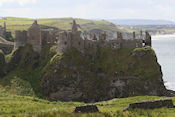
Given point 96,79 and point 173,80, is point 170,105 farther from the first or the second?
point 173,80

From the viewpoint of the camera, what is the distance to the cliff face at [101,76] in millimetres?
67969

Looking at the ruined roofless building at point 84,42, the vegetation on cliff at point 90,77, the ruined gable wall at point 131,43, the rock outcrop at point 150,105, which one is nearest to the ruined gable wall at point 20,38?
the vegetation on cliff at point 90,77

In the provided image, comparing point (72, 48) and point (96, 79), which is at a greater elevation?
point (72, 48)

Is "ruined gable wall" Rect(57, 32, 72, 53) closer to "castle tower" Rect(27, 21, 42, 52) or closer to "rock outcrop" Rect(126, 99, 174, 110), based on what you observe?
"castle tower" Rect(27, 21, 42, 52)

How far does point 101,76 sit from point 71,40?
10.5 metres

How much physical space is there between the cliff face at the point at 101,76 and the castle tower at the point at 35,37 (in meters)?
7.58

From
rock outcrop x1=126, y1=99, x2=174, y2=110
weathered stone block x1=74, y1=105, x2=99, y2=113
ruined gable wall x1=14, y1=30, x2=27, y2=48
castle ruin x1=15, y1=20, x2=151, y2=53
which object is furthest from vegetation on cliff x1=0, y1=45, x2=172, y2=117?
weathered stone block x1=74, y1=105, x2=99, y2=113

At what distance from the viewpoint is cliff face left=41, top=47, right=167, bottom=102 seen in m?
68.0

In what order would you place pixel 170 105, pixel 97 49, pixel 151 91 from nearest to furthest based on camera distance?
pixel 170 105
pixel 151 91
pixel 97 49

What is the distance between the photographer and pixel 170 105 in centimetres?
3262

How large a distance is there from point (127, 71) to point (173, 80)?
45.0 meters

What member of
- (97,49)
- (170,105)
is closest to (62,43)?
(97,49)

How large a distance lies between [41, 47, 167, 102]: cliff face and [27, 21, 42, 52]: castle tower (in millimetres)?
7580

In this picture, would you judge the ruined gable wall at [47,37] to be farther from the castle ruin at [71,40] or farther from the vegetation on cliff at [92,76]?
the vegetation on cliff at [92,76]
